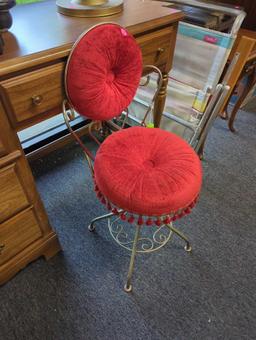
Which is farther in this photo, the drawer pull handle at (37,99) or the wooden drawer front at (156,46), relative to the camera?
the wooden drawer front at (156,46)

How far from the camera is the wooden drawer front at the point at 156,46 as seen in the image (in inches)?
35.4

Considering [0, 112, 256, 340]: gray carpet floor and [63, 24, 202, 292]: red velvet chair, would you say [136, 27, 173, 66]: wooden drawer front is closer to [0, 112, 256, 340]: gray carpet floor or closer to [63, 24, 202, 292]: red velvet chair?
[63, 24, 202, 292]: red velvet chair

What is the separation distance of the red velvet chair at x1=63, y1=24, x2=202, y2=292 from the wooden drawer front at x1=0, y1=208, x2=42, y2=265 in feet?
1.00

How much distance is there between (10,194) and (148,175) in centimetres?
46

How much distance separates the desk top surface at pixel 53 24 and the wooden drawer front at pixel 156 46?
0.13 feet

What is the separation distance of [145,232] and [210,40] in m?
1.01

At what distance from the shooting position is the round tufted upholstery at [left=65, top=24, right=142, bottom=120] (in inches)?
27.6

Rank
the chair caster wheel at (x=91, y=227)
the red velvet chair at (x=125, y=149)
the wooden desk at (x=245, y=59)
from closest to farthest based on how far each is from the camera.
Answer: the red velvet chair at (x=125, y=149) → the chair caster wheel at (x=91, y=227) → the wooden desk at (x=245, y=59)

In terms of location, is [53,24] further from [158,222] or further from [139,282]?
[139,282]

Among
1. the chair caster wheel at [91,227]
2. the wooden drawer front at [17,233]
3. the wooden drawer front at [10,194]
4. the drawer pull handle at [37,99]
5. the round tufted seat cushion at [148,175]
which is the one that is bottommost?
the chair caster wheel at [91,227]

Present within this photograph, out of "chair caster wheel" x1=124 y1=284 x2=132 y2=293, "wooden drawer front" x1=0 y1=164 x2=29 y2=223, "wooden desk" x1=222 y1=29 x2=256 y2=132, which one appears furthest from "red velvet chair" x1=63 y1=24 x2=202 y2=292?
"wooden desk" x1=222 y1=29 x2=256 y2=132

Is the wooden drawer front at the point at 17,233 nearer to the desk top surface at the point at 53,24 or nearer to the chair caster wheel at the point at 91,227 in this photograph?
the chair caster wheel at the point at 91,227

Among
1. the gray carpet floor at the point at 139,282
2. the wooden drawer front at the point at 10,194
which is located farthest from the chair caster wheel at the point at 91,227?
the wooden drawer front at the point at 10,194

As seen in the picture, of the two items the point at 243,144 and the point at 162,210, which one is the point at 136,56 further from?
the point at 243,144
